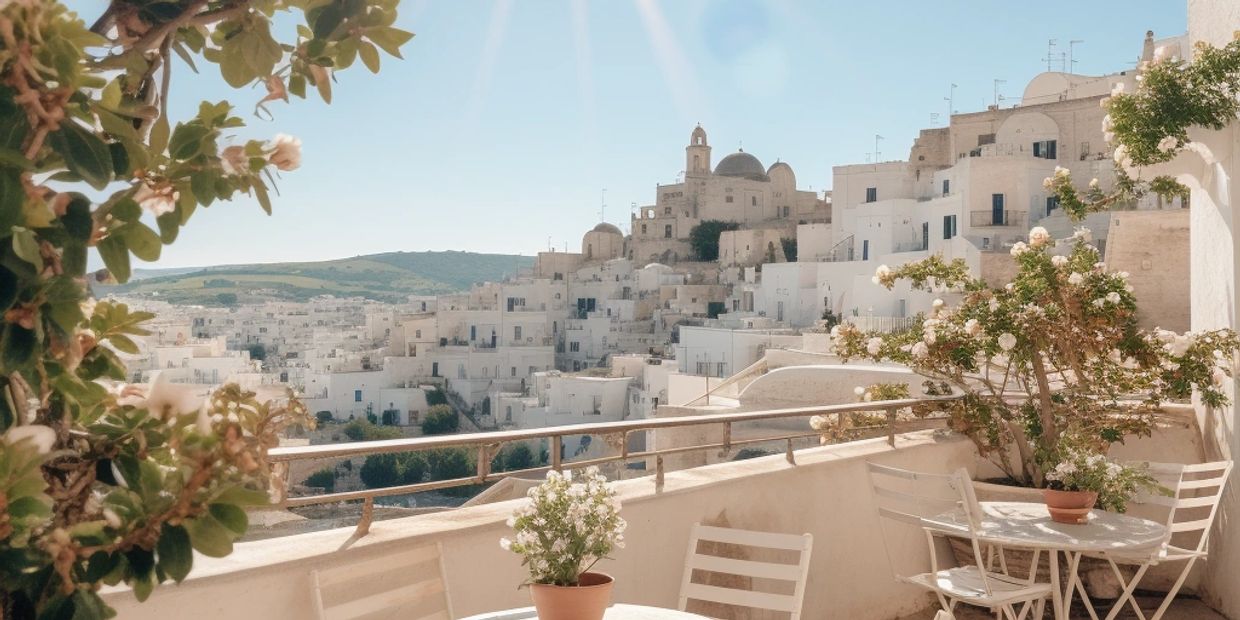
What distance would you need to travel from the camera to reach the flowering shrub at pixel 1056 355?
17.7 ft

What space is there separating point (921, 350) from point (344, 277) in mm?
137058

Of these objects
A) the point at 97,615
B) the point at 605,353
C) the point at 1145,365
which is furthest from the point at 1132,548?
the point at 605,353

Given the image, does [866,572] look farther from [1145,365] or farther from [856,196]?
[856,196]

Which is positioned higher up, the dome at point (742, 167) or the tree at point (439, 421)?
the dome at point (742, 167)

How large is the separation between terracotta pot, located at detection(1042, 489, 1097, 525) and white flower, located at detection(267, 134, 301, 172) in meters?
4.02

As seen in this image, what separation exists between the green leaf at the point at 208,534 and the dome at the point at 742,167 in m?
64.3

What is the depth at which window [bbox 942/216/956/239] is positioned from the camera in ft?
108

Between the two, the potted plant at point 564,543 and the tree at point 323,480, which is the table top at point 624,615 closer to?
the potted plant at point 564,543

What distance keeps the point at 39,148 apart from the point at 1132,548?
417cm

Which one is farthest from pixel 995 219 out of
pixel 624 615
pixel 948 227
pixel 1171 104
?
pixel 624 615

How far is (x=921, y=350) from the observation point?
230 inches

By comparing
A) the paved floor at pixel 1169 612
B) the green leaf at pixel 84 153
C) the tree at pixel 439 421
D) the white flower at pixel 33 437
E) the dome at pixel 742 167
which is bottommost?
the tree at pixel 439 421

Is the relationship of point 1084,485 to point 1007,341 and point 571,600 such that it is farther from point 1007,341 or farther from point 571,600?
point 571,600

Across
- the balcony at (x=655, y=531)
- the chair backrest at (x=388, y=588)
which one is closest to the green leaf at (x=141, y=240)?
the balcony at (x=655, y=531)
